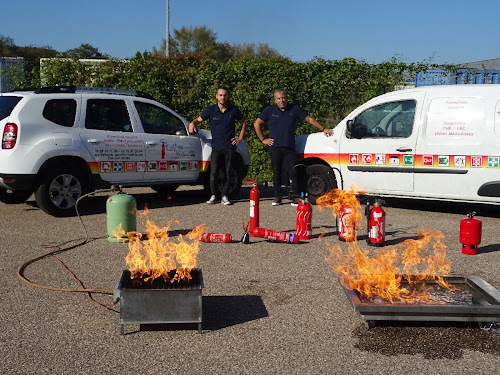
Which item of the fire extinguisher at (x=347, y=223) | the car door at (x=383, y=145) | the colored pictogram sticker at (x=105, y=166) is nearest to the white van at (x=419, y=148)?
the car door at (x=383, y=145)

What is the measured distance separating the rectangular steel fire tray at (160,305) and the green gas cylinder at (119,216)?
10.6 ft

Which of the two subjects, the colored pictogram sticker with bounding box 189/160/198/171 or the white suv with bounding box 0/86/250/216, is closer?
the white suv with bounding box 0/86/250/216

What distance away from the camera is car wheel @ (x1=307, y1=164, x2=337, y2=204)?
10758mm

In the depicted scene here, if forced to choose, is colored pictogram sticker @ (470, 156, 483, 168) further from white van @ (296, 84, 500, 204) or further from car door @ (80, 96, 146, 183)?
car door @ (80, 96, 146, 183)

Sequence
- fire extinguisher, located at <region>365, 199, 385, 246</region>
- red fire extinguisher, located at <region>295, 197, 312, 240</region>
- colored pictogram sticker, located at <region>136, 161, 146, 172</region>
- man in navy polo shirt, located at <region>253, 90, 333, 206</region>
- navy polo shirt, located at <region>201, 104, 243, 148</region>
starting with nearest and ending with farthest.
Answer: fire extinguisher, located at <region>365, 199, 385, 246</region> < red fire extinguisher, located at <region>295, 197, 312, 240</region> < colored pictogram sticker, located at <region>136, 161, 146, 172</region> < man in navy polo shirt, located at <region>253, 90, 333, 206</region> < navy polo shirt, located at <region>201, 104, 243, 148</region>

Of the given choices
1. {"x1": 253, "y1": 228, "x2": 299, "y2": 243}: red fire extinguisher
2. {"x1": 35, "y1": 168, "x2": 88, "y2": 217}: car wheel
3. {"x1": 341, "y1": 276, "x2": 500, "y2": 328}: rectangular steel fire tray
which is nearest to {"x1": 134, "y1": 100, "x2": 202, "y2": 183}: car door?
{"x1": 35, "y1": 168, "x2": 88, "y2": 217}: car wheel

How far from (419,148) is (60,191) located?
5629mm

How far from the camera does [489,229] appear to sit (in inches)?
355

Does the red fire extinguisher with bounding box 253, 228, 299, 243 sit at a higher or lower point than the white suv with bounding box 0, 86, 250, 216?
lower

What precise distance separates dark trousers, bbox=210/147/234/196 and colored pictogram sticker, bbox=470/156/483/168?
399cm

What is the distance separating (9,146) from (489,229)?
7.08 m

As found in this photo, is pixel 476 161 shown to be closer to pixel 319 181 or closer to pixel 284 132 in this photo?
pixel 319 181

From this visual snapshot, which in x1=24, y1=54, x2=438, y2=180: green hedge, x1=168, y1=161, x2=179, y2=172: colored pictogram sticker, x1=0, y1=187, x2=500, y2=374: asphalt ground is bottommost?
x1=0, y1=187, x2=500, y2=374: asphalt ground

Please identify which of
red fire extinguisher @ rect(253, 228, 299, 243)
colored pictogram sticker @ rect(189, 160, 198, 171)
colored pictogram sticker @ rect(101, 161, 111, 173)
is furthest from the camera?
colored pictogram sticker @ rect(189, 160, 198, 171)
